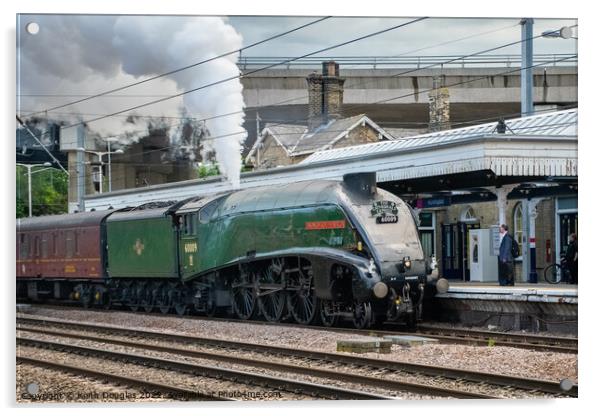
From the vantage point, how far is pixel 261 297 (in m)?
19.0

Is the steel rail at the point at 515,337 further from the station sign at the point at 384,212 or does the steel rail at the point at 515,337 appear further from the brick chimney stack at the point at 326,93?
the brick chimney stack at the point at 326,93

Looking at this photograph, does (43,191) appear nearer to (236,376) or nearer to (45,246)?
(236,376)

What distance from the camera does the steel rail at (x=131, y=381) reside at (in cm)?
1213

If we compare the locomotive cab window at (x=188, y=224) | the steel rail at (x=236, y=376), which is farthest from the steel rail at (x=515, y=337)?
the locomotive cab window at (x=188, y=224)

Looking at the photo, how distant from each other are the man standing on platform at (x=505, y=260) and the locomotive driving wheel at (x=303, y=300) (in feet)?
10.3

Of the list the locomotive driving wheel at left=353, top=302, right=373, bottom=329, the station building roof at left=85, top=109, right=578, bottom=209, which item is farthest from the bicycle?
the locomotive driving wheel at left=353, top=302, right=373, bottom=329

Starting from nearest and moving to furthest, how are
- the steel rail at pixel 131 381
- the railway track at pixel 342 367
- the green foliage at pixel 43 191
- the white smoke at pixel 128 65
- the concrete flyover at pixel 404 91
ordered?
the railway track at pixel 342 367 < the steel rail at pixel 131 381 < the white smoke at pixel 128 65 < the green foliage at pixel 43 191 < the concrete flyover at pixel 404 91

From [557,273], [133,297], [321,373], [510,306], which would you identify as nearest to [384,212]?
[510,306]

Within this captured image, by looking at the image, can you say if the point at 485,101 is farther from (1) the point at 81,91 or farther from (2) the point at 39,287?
(2) the point at 39,287

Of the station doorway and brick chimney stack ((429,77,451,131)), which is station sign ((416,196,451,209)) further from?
brick chimney stack ((429,77,451,131))

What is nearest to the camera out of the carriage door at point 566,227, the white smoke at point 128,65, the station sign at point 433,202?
the white smoke at point 128,65

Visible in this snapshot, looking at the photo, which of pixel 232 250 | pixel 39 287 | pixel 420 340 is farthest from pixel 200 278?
pixel 420 340

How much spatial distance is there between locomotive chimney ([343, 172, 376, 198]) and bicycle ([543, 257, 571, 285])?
300 centimetres

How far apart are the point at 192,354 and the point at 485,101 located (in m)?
5.50
